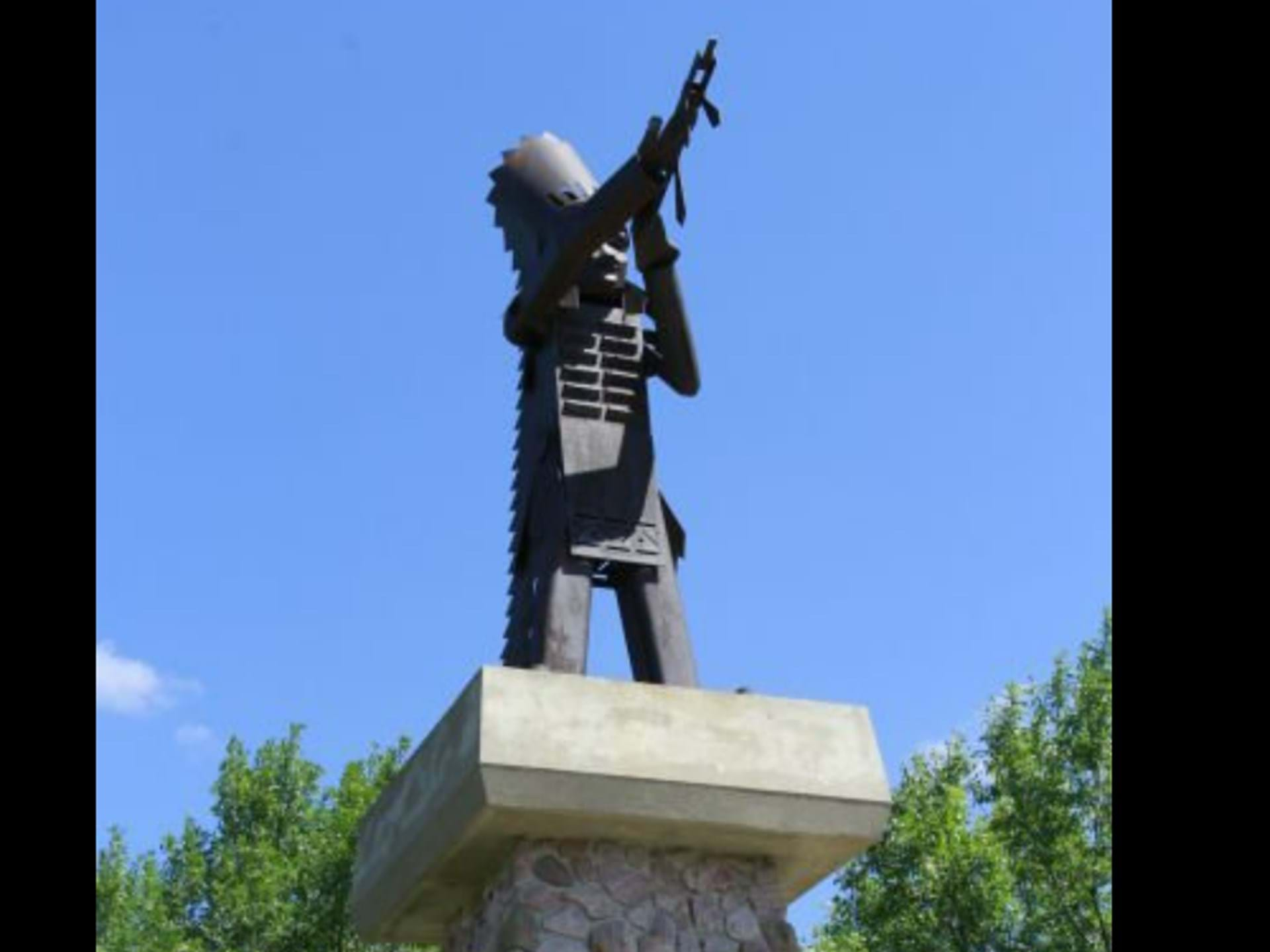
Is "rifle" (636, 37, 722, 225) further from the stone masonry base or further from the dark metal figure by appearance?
the stone masonry base

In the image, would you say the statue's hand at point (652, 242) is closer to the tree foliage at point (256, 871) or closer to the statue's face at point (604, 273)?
the statue's face at point (604, 273)

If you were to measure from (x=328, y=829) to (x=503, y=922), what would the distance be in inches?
621

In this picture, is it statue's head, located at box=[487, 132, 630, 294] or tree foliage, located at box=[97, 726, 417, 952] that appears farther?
tree foliage, located at box=[97, 726, 417, 952]

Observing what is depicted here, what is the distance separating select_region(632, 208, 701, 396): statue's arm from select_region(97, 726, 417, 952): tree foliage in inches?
528

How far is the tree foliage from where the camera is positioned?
19172 millimetres

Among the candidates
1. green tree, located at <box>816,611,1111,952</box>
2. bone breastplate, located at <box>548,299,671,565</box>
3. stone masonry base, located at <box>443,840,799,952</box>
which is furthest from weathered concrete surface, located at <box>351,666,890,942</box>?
green tree, located at <box>816,611,1111,952</box>

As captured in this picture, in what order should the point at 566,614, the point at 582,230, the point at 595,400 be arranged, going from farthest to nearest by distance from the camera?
the point at 595,400
the point at 582,230
the point at 566,614

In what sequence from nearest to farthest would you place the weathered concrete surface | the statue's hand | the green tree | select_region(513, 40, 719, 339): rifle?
the weathered concrete surface, select_region(513, 40, 719, 339): rifle, the statue's hand, the green tree

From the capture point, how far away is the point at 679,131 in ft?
18.1

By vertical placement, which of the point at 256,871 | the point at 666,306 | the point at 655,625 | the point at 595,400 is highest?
the point at 256,871

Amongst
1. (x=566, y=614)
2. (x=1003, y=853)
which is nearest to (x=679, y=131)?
(x=566, y=614)

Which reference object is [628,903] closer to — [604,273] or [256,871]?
[604,273]

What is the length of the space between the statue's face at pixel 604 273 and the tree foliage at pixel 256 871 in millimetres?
13327

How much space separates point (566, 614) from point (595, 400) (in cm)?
78
